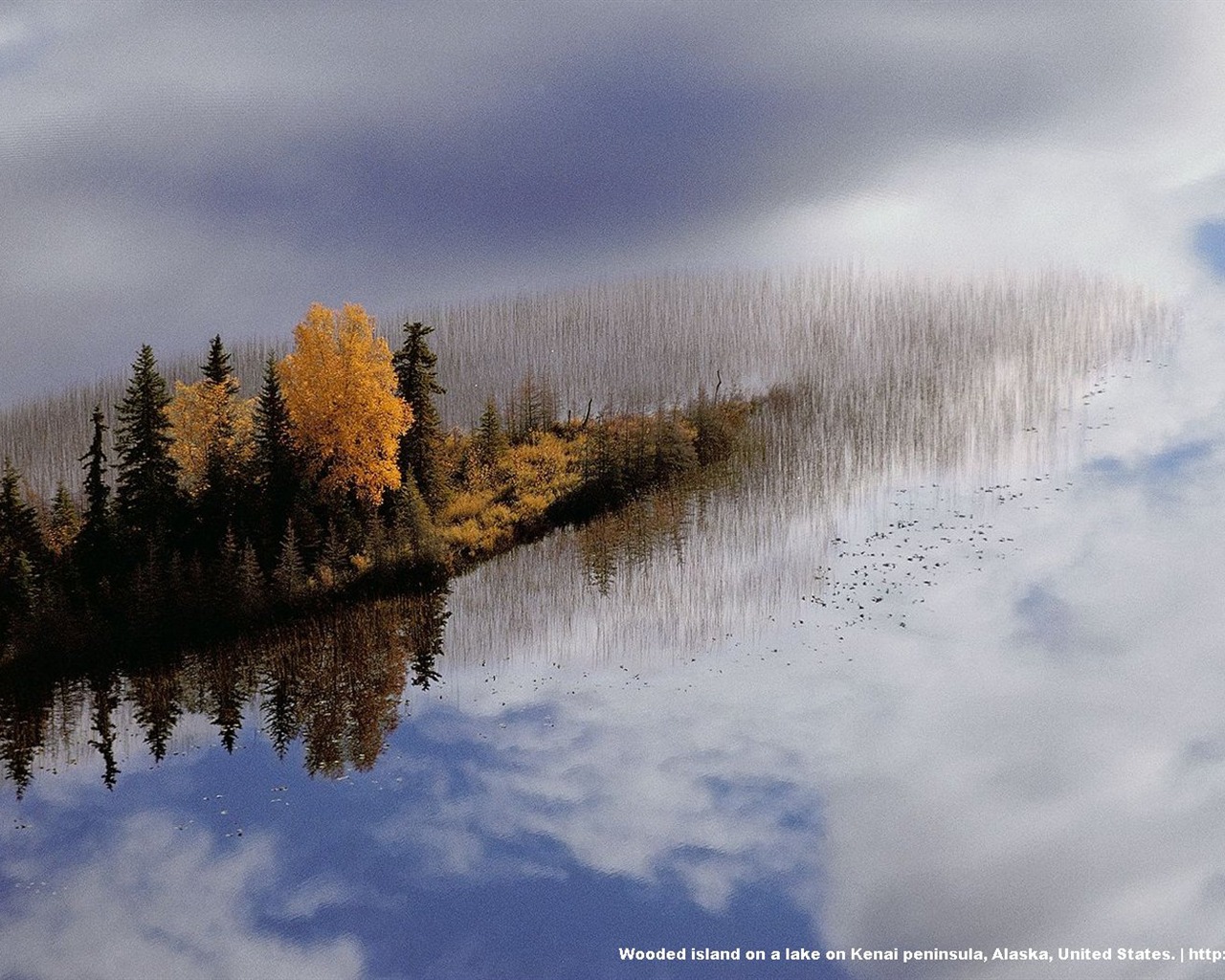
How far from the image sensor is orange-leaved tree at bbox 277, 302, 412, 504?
127 ft

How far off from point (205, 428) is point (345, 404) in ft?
11.9

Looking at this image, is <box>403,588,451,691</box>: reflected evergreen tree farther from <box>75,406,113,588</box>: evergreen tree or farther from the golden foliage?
<box>75,406,113,588</box>: evergreen tree

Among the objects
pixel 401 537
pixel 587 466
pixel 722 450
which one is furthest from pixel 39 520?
pixel 722 450

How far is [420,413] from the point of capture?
134 feet

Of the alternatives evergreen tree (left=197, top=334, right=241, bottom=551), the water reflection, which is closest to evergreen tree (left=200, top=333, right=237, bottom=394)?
evergreen tree (left=197, top=334, right=241, bottom=551)

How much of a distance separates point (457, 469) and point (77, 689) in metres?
13.5

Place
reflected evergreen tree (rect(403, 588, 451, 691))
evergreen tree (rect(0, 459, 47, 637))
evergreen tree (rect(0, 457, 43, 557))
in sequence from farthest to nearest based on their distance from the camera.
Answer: evergreen tree (rect(0, 457, 43, 557)) < evergreen tree (rect(0, 459, 47, 637)) < reflected evergreen tree (rect(403, 588, 451, 691))

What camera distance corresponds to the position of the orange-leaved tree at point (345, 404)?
3881 centimetres

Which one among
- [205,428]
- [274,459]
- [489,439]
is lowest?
[489,439]

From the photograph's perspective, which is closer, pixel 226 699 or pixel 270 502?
pixel 226 699

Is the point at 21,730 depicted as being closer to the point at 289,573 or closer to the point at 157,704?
the point at 157,704

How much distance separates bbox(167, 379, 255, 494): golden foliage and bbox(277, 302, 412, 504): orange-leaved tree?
135 cm

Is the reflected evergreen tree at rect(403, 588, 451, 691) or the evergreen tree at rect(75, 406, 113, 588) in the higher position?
the evergreen tree at rect(75, 406, 113, 588)

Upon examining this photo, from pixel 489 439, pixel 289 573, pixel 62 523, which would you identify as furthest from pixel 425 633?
pixel 489 439
